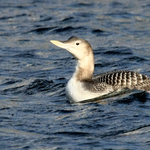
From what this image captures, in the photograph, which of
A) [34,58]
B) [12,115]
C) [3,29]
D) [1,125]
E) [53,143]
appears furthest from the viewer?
[3,29]

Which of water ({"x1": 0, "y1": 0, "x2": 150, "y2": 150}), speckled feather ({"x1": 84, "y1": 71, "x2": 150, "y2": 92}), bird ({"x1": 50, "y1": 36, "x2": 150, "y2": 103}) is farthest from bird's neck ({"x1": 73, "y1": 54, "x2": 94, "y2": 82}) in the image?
water ({"x1": 0, "y1": 0, "x2": 150, "y2": 150})

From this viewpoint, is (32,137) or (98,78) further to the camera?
(98,78)

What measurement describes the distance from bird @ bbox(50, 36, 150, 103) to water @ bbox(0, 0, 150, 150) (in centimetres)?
16

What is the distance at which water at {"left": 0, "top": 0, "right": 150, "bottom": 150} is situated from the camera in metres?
6.77

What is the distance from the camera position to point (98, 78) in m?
8.63

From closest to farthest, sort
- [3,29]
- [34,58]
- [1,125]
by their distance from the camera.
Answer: [1,125], [34,58], [3,29]

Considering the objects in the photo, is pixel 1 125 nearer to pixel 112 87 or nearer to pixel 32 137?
pixel 32 137

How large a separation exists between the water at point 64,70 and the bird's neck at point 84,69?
497 millimetres

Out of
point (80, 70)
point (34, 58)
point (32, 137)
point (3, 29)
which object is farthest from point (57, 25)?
point (32, 137)

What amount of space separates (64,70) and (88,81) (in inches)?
97.6

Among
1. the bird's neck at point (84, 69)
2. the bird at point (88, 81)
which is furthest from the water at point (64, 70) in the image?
the bird's neck at point (84, 69)

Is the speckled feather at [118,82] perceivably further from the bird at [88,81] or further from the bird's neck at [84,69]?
the bird's neck at [84,69]

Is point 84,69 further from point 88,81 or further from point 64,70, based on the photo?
point 64,70

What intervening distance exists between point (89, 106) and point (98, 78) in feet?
2.23
